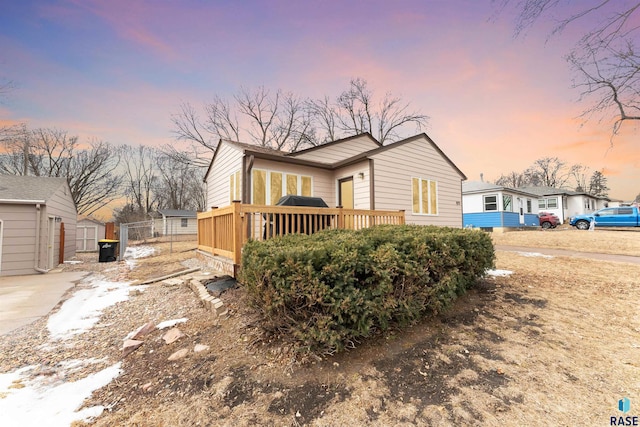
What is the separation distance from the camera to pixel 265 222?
464 centimetres

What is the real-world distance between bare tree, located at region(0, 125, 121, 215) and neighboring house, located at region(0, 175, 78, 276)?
18.0 meters

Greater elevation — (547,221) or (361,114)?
(361,114)

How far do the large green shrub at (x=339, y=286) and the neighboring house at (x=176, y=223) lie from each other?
28.4 m

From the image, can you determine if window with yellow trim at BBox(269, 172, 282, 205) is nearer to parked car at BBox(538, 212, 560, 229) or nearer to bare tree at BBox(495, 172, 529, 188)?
parked car at BBox(538, 212, 560, 229)

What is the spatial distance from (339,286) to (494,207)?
19.9 m

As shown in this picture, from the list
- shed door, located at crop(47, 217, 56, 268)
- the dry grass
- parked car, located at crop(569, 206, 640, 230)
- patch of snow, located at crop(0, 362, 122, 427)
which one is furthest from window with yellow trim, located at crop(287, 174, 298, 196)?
parked car, located at crop(569, 206, 640, 230)

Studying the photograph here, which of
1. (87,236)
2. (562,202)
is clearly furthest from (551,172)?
(87,236)

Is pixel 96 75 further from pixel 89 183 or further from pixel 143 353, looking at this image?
pixel 89 183

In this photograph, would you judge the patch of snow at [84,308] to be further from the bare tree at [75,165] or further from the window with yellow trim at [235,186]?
the bare tree at [75,165]

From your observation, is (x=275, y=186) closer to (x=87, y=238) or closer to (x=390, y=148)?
(x=390, y=148)

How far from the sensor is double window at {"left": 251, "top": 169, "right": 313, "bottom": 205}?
24.2ft

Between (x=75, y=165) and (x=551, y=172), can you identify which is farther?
(x=551, y=172)

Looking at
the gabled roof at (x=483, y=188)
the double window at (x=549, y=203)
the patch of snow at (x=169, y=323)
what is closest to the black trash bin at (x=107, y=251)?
the patch of snow at (x=169, y=323)

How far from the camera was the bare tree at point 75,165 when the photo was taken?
22.9m
